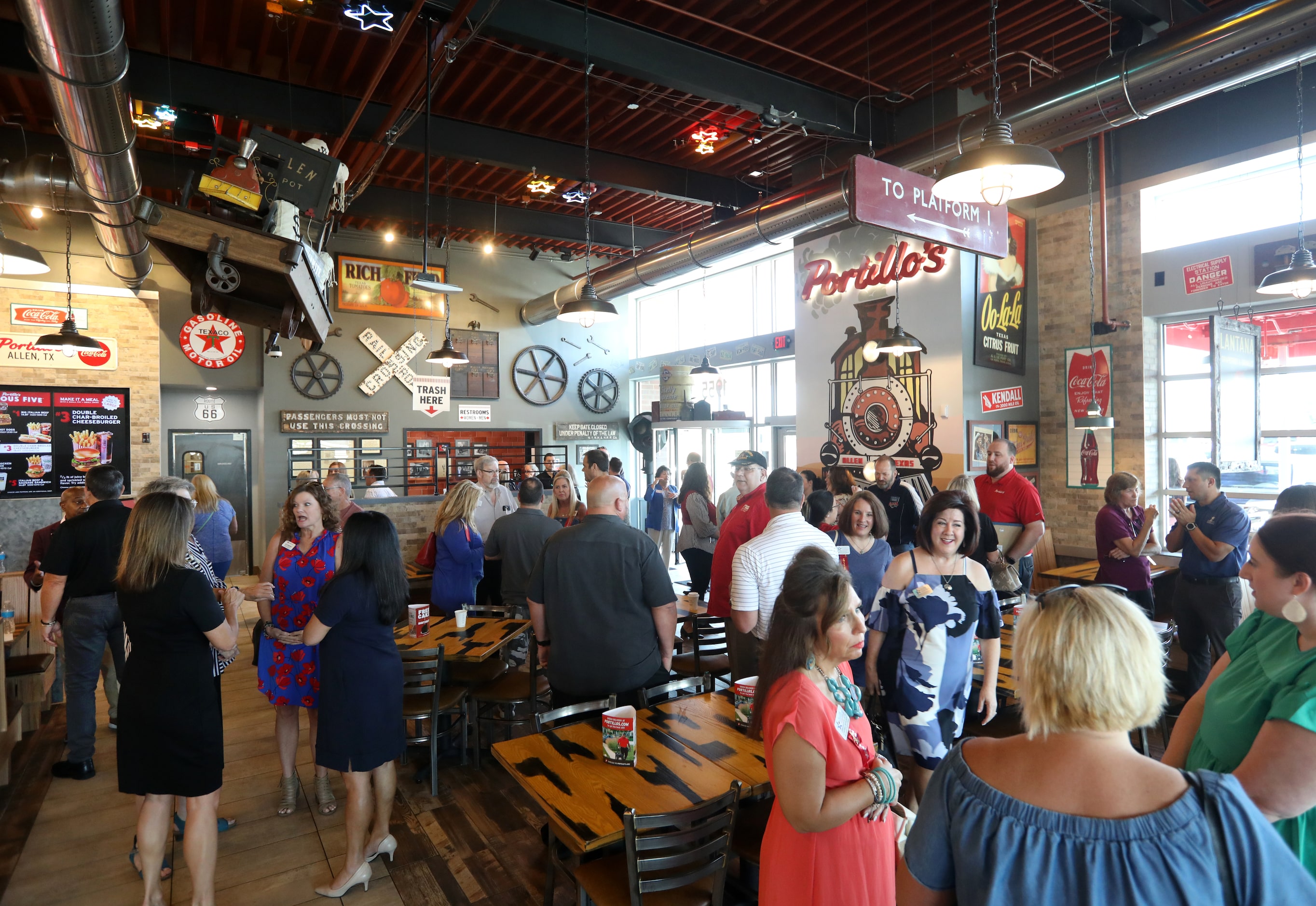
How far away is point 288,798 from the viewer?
3.80 metres

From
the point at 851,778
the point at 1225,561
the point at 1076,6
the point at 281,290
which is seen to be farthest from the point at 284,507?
the point at 1076,6

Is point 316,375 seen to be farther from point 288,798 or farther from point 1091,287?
point 1091,287

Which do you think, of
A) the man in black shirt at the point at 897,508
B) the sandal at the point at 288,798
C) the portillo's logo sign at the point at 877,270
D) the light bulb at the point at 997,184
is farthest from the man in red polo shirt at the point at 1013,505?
the sandal at the point at 288,798

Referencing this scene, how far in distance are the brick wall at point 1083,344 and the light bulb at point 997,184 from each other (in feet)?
18.3

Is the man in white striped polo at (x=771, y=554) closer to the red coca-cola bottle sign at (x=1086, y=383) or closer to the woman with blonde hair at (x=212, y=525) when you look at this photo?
the woman with blonde hair at (x=212, y=525)

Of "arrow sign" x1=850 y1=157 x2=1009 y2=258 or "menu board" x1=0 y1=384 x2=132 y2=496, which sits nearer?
"arrow sign" x1=850 y1=157 x2=1009 y2=258

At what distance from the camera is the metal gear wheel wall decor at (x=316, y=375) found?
10.9 meters

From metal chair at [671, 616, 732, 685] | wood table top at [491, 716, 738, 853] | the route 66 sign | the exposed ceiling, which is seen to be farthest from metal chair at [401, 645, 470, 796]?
the route 66 sign

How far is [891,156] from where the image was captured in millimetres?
6320

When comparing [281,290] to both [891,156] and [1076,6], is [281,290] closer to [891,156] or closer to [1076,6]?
[891,156]

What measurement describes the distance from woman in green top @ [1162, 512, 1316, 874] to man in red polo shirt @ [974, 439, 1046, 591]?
3628 millimetres

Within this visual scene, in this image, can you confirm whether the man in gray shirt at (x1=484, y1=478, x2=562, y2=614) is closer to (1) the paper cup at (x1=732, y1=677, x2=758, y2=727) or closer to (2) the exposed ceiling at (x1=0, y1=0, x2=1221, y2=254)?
(1) the paper cup at (x1=732, y1=677, x2=758, y2=727)

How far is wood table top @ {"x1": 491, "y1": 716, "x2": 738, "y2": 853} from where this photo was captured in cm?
214

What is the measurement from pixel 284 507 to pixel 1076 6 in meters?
6.59
